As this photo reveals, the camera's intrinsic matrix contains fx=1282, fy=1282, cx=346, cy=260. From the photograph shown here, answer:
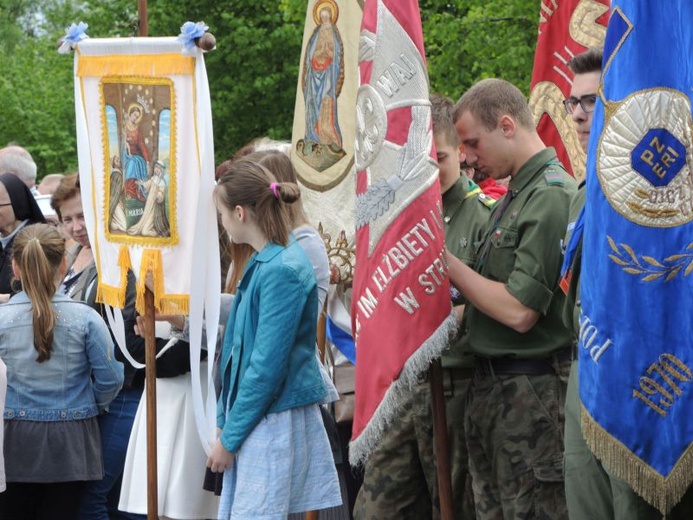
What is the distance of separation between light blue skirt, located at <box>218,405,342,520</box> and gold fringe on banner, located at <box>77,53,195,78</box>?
1.68m

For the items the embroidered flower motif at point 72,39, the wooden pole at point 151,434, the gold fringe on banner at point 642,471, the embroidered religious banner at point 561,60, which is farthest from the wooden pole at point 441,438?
the embroidered flower motif at point 72,39

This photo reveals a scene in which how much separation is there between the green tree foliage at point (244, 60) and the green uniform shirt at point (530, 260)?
7.51 m

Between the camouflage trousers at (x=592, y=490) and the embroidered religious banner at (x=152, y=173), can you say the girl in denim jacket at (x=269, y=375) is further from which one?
the camouflage trousers at (x=592, y=490)

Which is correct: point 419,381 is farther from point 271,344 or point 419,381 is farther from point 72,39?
point 72,39

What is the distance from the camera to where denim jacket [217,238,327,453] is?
5090mm

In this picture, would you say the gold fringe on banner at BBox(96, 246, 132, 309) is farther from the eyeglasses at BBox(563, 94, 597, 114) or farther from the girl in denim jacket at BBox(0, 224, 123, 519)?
the eyeglasses at BBox(563, 94, 597, 114)

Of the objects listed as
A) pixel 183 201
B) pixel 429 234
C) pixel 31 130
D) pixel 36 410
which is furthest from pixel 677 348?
pixel 31 130

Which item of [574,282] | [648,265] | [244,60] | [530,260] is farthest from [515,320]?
[244,60]

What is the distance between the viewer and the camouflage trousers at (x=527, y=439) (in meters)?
4.90

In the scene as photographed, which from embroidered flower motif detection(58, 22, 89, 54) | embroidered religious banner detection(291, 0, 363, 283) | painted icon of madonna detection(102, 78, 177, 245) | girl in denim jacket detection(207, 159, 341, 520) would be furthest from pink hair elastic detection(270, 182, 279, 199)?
embroidered flower motif detection(58, 22, 89, 54)

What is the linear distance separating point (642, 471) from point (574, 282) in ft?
2.46

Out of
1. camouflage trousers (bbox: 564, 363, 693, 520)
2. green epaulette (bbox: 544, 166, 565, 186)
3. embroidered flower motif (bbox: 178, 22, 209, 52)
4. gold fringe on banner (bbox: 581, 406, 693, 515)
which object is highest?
embroidered flower motif (bbox: 178, 22, 209, 52)

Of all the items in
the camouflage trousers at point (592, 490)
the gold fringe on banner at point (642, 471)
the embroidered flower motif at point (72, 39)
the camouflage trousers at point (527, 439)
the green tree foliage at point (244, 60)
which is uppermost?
the embroidered flower motif at point (72, 39)

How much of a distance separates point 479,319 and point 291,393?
820mm
